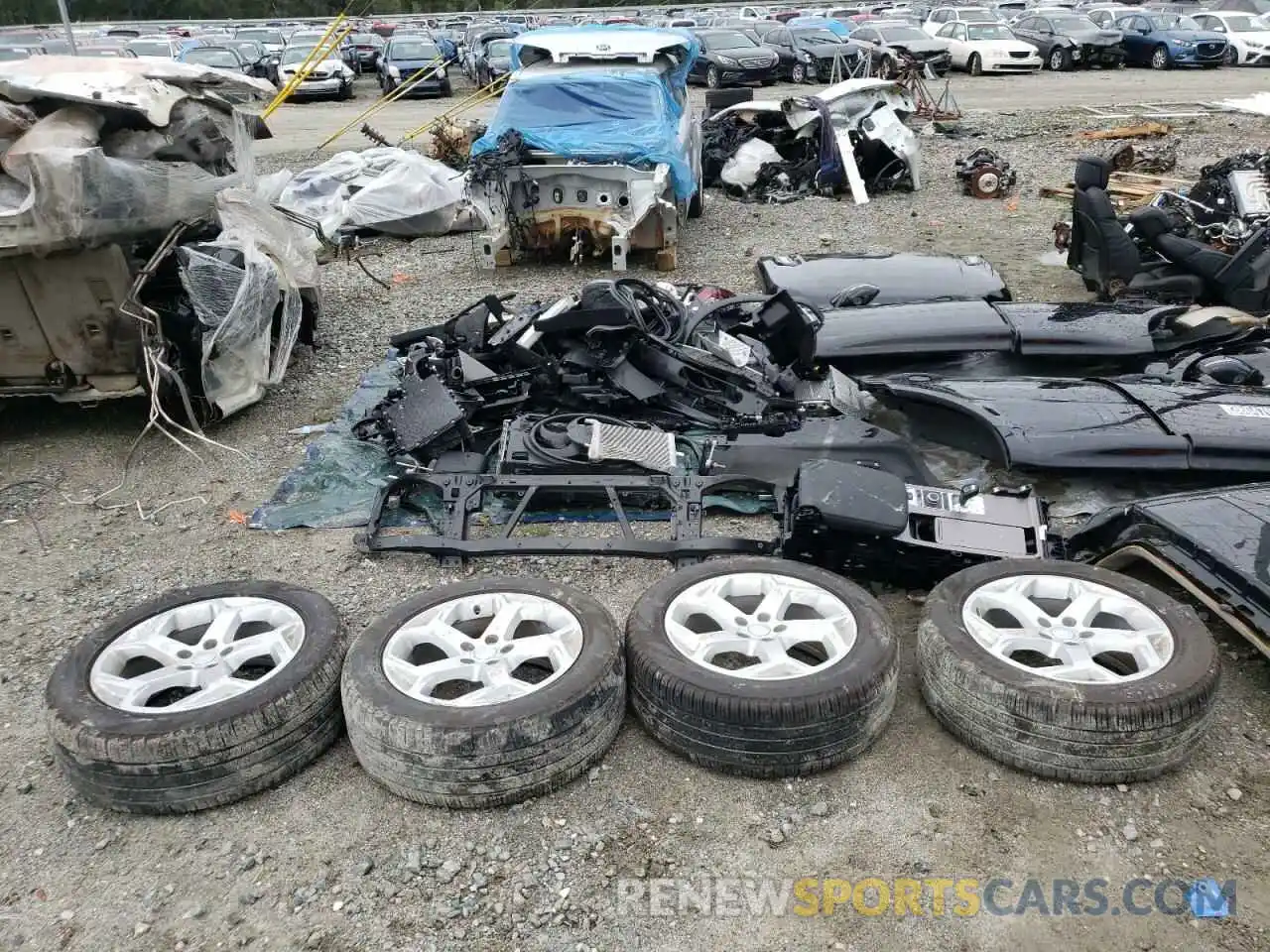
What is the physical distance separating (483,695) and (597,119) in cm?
717

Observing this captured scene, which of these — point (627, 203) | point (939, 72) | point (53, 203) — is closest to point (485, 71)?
point (939, 72)

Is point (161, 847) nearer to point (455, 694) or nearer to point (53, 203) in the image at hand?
point (455, 694)

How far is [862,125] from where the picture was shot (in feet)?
36.1

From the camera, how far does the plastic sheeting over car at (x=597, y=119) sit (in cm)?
812

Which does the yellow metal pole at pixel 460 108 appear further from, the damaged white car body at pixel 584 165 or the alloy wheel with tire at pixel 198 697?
the alloy wheel with tire at pixel 198 697

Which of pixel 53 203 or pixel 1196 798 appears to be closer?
pixel 1196 798

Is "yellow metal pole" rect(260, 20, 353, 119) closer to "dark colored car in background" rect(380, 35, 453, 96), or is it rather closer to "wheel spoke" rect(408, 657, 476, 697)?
"wheel spoke" rect(408, 657, 476, 697)

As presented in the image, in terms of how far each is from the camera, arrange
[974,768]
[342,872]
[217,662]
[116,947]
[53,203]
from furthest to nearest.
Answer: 1. [53,203]
2. [217,662]
3. [974,768]
4. [342,872]
5. [116,947]

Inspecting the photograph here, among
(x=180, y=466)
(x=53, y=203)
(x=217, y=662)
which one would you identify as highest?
(x=53, y=203)

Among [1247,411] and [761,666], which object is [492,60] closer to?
[1247,411]

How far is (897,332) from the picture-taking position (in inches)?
200

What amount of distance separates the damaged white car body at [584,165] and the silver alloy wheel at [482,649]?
5653 millimetres

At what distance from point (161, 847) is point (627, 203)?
22.4 ft

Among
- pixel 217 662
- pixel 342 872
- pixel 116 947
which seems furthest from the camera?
pixel 217 662
